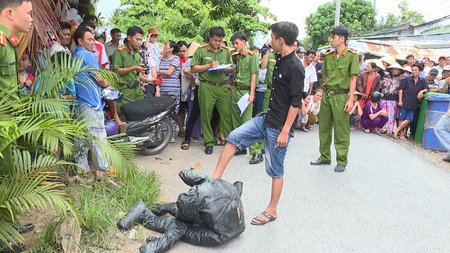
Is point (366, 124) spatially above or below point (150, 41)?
below

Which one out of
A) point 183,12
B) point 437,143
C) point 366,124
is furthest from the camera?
point 183,12

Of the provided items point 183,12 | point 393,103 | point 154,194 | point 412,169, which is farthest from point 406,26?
point 154,194

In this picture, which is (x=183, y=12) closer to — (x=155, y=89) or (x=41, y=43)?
(x=155, y=89)

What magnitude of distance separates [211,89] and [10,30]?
11.5 ft

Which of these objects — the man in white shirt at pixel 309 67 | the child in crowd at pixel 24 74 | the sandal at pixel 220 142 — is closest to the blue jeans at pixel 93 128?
the child in crowd at pixel 24 74

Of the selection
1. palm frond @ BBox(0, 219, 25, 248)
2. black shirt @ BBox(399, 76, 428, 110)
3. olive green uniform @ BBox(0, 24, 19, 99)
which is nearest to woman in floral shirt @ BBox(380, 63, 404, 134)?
black shirt @ BBox(399, 76, 428, 110)

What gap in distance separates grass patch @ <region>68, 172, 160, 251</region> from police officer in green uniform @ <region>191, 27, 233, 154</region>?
1974mm

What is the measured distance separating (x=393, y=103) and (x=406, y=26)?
2599 centimetres

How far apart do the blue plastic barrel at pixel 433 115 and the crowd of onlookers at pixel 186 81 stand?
47 cm

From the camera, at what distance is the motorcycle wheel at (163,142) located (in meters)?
6.07

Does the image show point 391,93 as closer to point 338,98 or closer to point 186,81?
point 338,98

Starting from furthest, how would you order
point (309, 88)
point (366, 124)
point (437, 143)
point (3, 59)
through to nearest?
point (366, 124), point (309, 88), point (437, 143), point (3, 59)

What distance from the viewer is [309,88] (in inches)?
332

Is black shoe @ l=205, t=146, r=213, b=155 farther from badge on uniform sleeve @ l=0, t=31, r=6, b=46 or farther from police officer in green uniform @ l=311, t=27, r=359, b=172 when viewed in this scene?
badge on uniform sleeve @ l=0, t=31, r=6, b=46
